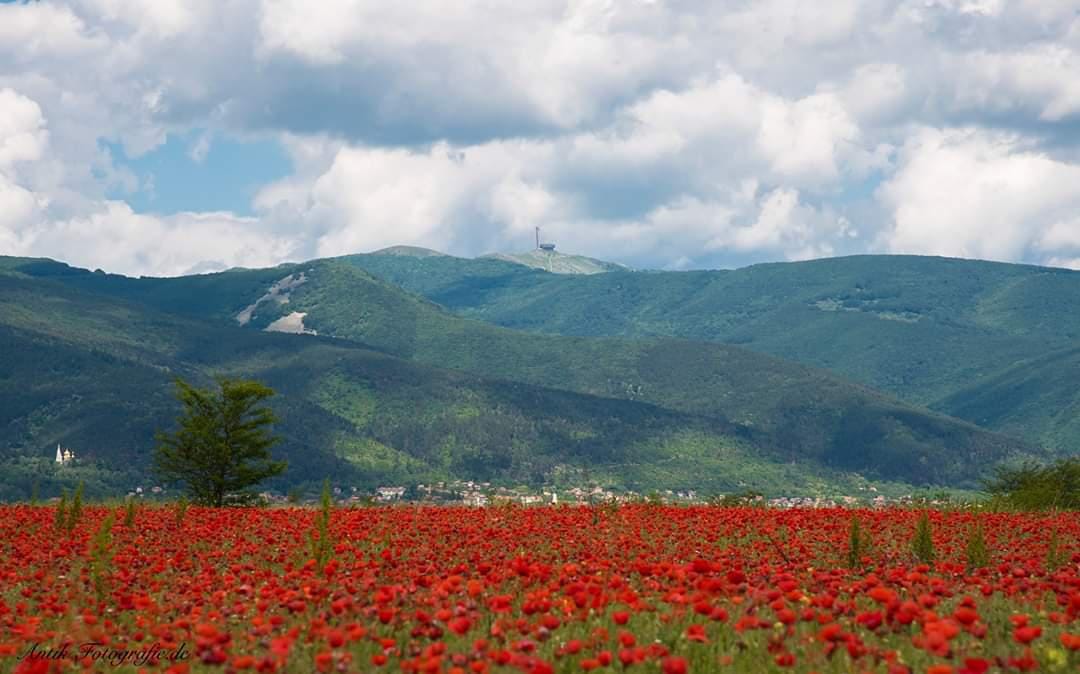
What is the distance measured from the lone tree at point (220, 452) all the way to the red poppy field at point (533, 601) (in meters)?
23.4

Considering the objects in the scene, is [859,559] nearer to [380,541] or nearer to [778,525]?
[778,525]

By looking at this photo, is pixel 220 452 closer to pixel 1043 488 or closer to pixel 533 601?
pixel 1043 488

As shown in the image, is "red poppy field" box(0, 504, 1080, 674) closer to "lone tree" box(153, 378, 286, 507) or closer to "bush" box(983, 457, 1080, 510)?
"bush" box(983, 457, 1080, 510)

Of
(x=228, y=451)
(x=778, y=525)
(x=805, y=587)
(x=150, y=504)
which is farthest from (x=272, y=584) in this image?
(x=228, y=451)

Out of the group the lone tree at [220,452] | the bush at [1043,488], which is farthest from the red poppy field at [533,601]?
the lone tree at [220,452]

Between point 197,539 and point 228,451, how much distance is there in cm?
2472

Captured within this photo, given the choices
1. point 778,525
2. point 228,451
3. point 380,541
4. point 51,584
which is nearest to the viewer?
point 51,584

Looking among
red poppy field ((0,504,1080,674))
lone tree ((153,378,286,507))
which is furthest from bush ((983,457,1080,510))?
lone tree ((153,378,286,507))

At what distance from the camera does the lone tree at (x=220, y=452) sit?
43.7 metres

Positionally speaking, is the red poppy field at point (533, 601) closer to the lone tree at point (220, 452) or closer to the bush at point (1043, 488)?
the bush at point (1043, 488)

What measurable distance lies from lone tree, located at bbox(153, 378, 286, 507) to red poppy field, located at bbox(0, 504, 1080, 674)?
23.4 meters

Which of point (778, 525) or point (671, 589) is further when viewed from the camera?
point (778, 525)

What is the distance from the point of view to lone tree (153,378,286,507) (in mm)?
43688

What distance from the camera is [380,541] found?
18875 mm
